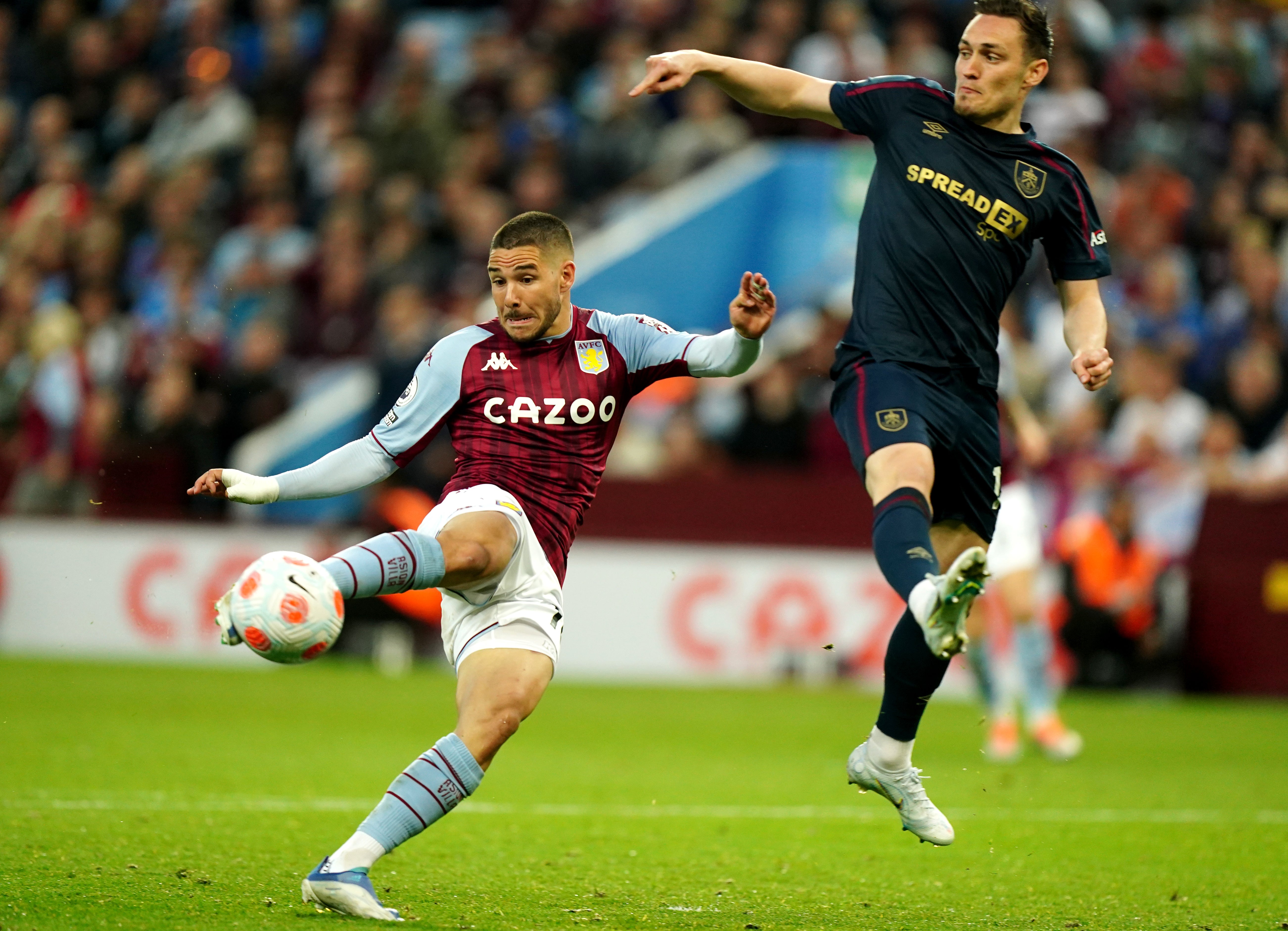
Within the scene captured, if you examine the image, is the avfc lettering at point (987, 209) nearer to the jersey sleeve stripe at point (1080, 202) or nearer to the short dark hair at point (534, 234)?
the jersey sleeve stripe at point (1080, 202)

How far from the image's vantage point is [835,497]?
1445 centimetres

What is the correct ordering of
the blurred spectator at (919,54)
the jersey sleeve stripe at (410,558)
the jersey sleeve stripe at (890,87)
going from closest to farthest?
the jersey sleeve stripe at (410,558) → the jersey sleeve stripe at (890,87) → the blurred spectator at (919,54)

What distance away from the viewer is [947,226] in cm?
596

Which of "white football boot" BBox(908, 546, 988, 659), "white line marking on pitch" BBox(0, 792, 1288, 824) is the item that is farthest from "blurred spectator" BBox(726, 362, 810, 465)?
"white football boot" BBox(908, 546, 988, 659)

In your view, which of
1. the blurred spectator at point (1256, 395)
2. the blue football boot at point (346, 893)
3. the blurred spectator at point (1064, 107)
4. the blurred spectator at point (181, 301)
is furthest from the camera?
the blurred spectator at point (181, 301)

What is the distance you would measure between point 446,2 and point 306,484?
53.6 ft

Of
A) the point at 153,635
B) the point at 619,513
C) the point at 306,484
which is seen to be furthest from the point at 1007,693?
the point at 153,635

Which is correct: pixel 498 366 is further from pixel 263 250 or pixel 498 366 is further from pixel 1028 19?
pixel 263 250

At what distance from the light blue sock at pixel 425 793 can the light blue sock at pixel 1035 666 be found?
5.84 metres

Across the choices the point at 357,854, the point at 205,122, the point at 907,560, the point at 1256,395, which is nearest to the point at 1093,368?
the point at 907,560

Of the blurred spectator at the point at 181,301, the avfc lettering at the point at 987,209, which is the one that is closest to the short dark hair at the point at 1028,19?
the avfc lettering at the point at 987,209

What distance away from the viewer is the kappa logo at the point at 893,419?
5.67 meters

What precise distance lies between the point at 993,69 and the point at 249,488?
288cm

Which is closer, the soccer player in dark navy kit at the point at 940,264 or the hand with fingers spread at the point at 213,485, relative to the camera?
the hand with fingers spread at the point at 213,485
